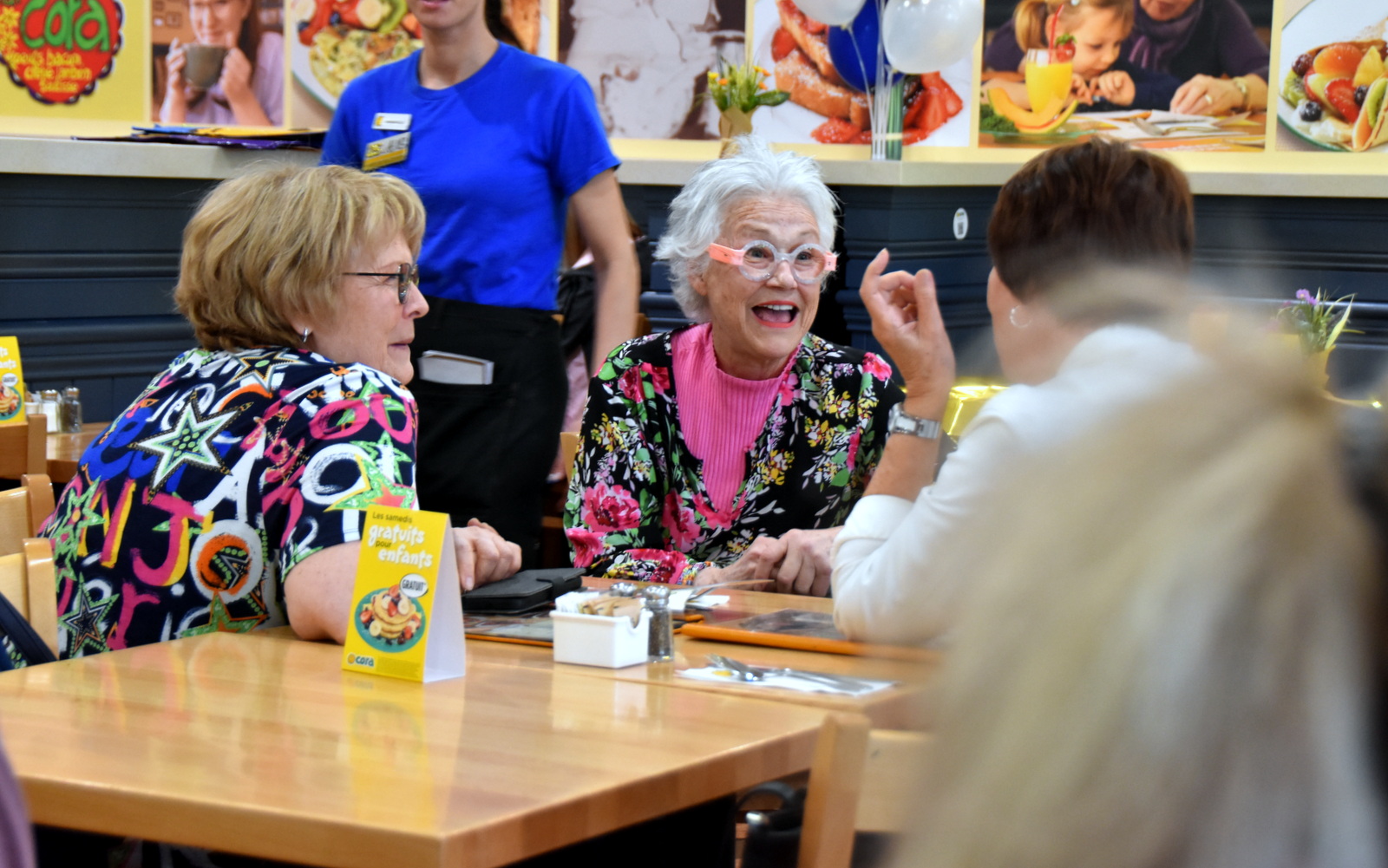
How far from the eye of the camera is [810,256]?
2871 millimetres

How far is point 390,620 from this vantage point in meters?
1.74

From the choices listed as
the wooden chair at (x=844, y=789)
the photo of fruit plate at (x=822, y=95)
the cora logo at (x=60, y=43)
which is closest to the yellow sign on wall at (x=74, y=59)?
the cora logo at (x=60, y=43)

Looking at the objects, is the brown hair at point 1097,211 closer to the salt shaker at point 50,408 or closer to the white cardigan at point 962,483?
the white cardigan at point 962,483

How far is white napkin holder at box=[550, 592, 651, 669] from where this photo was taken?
1805 mm

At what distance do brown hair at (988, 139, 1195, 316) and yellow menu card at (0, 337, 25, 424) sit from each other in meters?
2.62

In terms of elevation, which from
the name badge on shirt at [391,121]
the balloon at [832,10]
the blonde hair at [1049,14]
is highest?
the blonde hair at [1049,14]

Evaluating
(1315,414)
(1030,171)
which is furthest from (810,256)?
(1315,414)

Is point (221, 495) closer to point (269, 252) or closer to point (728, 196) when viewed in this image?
point (269, 252)

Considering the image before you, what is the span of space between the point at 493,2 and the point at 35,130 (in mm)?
3549

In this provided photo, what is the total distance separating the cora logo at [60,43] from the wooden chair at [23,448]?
11.4 feet

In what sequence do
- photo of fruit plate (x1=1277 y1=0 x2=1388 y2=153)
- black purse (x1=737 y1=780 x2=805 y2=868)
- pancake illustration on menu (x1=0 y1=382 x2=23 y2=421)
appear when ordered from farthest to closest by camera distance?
photo of fruit plate (x1=1277 y1=0 x2=1388 y2=153) → pancake illustration on menu (x1=0 y1=382 x2=23 y2=421) → black purse (x1=737 y1=780 x2=805 y2=868)

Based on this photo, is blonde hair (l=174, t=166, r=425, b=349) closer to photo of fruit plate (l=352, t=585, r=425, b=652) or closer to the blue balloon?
photo of fruit plate (l=352, t=585, r=425, b=652)

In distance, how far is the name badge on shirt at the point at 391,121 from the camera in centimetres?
306

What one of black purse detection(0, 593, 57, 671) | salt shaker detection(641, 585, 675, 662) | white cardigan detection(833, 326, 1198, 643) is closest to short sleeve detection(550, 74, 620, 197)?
white cardigan detection(833, 326, 1198, 643)
